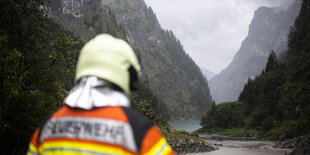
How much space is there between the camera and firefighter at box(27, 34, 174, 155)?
5.83 ft

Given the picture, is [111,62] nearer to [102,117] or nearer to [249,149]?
[102,117]

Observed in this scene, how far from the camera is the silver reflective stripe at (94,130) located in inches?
69.7

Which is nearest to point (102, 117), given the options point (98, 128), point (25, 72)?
point (98, 128)

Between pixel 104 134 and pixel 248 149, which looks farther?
pixel 248 149

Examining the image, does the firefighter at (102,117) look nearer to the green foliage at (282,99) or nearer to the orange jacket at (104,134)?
the orange jacket at (104,134)

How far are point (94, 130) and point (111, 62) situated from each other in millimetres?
550

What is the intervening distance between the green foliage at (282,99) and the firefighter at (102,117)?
2179 inches

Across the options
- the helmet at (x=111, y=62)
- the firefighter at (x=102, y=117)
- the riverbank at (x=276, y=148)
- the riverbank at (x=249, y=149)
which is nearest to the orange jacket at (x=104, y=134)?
the firefighter at (x=102, y=117)

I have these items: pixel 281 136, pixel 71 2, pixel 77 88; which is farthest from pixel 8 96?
pixel 71 2

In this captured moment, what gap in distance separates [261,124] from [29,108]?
77558 mm

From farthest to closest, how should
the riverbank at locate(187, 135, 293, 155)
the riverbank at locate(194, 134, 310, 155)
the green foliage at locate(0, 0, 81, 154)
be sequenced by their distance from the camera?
the riverbank at locate(187, 135, 293, 155) → the riverbank at locate(194, 134, 310, 155) → the green foliage at locate(0, 0, 81, 154)

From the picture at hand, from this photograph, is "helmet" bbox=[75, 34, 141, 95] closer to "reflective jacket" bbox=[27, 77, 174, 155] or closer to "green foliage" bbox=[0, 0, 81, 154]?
"reflective jacket" bbox=[27, 77, 174, 155]

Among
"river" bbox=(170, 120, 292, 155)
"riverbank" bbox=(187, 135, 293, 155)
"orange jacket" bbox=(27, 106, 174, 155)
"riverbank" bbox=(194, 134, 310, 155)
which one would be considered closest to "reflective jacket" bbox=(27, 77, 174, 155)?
"orange jacket" bbox=(27, 106, 174, 155)

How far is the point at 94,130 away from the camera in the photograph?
1847 millimetres
